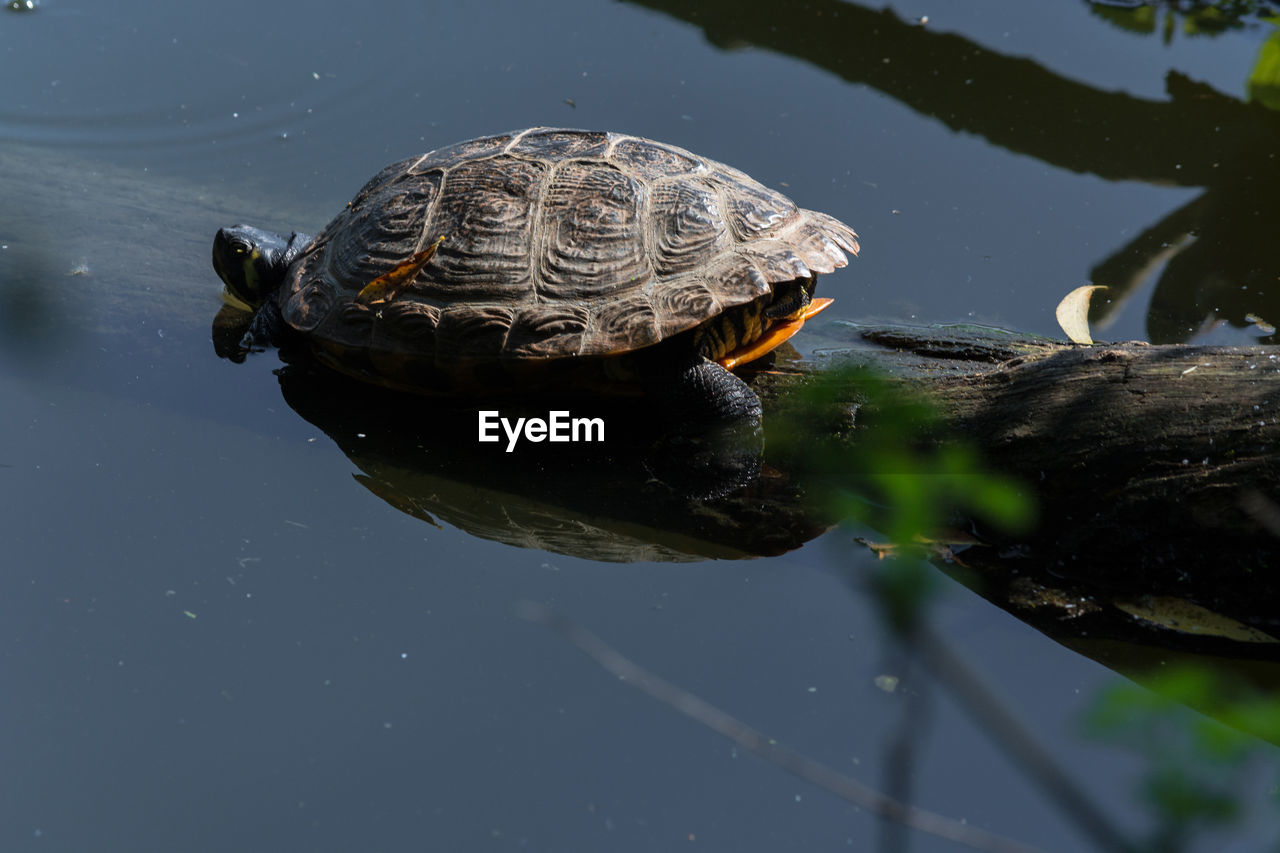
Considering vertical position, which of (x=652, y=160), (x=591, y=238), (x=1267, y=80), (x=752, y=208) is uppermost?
(x=1267, y=80)

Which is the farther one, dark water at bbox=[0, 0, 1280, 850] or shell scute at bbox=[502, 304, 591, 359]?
shell scute at bbox=[502, 304, 591, 359]

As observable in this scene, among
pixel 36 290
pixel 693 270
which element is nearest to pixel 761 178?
pixel 693 270

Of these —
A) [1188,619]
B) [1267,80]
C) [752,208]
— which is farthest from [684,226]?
[1267,80]

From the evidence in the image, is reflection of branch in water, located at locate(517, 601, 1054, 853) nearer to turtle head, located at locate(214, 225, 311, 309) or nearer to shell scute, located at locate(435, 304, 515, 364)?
shell scute, located at locate(435, 304, 515, 364)

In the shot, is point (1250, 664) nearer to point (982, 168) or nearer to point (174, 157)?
point (982, 168)

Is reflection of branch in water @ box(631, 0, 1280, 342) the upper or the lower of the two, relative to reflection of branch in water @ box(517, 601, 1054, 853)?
upper

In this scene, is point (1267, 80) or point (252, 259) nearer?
point (252, 259)

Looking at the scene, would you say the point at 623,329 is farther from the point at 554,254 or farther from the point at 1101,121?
the point at 1101,121

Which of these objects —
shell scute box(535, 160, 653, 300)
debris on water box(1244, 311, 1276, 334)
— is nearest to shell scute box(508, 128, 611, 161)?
shell scute box(535, 160, 653, 300)
